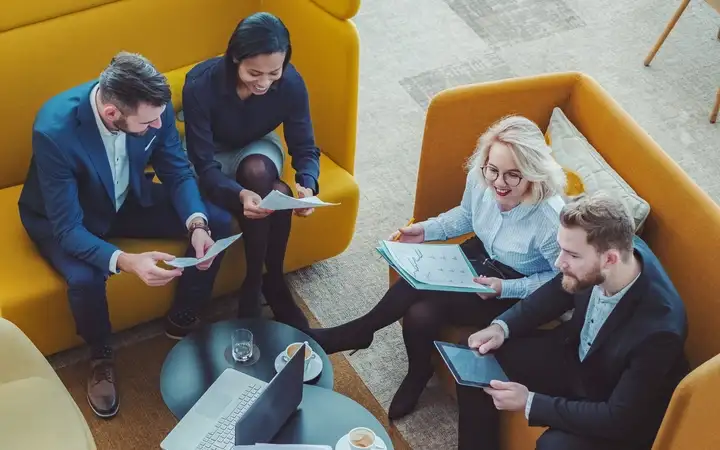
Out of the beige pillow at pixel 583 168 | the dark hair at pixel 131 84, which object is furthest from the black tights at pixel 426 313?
the dark hair at pixel 131 84

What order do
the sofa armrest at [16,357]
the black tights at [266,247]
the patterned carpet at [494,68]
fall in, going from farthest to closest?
1. the patterned carpet at [494,68]
2. the black tights at [266,247]
3. the sofa armrest at [16,357]

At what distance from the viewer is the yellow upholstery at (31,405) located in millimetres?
2863

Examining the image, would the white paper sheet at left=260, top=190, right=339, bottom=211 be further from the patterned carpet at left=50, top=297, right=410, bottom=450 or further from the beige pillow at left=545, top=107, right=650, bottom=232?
the beige pillow at left=545, top=107, right=650, bottom=232

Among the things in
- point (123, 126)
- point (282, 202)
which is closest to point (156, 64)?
point (123, 126)

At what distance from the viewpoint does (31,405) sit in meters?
2.92

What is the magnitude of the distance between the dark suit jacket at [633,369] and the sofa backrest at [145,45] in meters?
1.29

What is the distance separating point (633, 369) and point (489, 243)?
744mm

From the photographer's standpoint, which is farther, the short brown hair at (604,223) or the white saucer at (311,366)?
the white saucer at (311,366)

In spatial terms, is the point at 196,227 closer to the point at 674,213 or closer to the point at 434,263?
the point at 434,263

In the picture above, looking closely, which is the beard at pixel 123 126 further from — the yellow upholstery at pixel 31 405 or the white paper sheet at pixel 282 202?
the yellow upholstery at pixel 31 405

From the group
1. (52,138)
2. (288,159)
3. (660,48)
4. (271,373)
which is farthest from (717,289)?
(660,48)

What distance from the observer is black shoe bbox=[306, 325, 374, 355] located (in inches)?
138

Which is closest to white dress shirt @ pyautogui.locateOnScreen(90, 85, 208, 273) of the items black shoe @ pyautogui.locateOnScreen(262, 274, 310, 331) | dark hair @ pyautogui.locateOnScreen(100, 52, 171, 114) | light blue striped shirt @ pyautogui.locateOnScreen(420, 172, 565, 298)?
dark hair @ pyautogui.locateOnScreen(100, 52, 171, 114)

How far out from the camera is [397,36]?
5102mm
